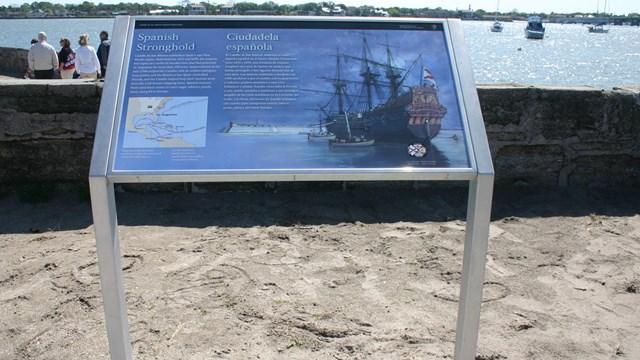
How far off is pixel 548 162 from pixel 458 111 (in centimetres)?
301

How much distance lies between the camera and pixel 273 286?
362cm

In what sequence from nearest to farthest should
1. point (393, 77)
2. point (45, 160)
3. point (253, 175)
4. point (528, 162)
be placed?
1. point (253, 175)
2. point (393, 77)
3. point (45, 160)
4. point (528, 162)

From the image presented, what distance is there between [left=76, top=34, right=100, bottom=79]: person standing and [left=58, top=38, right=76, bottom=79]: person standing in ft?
3.40

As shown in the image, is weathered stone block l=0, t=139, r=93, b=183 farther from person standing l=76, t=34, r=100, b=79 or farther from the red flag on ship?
person standing l=76, t=34, r=100, b=79

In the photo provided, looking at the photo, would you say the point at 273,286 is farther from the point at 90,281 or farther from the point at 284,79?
the point at 284,79

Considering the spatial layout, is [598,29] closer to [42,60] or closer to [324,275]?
[42,60]

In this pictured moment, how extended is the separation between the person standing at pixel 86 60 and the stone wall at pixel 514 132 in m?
4.53

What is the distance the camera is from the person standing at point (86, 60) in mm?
9252

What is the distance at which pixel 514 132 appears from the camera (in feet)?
17.0

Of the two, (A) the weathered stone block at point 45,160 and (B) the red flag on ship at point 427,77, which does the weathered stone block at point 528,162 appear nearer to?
(B) the red flag on ship at point 427,77

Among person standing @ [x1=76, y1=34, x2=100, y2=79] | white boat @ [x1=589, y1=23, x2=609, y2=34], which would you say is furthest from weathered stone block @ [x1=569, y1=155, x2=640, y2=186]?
white boat @ [x1=589, y1=23, x2=609, y2=34]

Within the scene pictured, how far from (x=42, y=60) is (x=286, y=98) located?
8751 millimetres

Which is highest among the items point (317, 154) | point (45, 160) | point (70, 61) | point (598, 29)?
point (317, 154)

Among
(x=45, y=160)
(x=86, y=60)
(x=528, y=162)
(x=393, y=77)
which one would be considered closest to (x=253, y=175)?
(x=393, y=77)
